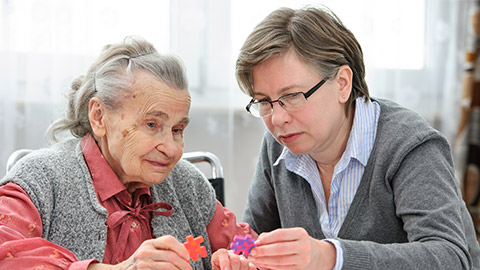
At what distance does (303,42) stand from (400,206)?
1.65 ft

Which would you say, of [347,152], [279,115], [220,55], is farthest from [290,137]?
[220,55]

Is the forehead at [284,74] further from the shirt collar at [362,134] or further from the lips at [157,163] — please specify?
the lips at [157,163]

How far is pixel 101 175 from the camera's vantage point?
1.37 m

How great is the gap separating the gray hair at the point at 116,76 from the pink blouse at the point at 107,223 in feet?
0.28

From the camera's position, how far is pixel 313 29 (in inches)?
59.3

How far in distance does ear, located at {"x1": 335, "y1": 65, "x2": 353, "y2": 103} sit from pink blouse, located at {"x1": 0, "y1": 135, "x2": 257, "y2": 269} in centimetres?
48

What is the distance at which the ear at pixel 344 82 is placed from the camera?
60.7 inches

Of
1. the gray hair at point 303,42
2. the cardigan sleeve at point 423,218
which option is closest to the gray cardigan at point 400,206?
the cardigan sleeve at point 423,218

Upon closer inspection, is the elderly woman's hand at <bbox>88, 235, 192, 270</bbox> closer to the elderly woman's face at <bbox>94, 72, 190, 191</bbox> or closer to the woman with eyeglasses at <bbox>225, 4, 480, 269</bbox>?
the elderly woman's face at <bbox>94, 72, 190, 191</bbox>

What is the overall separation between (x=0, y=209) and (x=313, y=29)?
906 mm

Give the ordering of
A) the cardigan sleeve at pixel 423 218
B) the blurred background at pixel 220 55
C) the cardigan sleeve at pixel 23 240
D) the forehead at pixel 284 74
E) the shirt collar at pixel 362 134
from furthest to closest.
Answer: the blurred background at pixel 220 55 → the shirt collar at pixel 362 134 → the forehead at pixel 284 74 → the cardigan sleeve at pixel 423 218 → the cardigan sleeve at pixel 23 240

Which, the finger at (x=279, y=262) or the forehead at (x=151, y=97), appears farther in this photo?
the forehead at (x=151, y=97)

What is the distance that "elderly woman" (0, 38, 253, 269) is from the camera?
48.8 inches

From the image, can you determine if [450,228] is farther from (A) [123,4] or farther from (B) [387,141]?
(A) [123,4]
